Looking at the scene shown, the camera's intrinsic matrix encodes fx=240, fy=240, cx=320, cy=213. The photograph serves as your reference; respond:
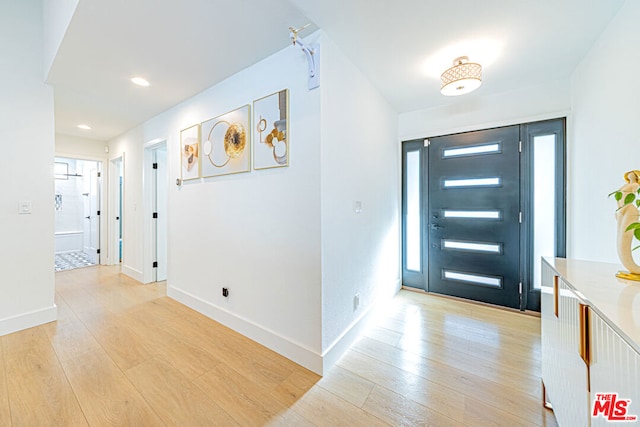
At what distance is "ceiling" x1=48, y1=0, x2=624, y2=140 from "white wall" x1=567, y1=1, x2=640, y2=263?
16 centimetres

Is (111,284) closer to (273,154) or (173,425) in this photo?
(173,425)

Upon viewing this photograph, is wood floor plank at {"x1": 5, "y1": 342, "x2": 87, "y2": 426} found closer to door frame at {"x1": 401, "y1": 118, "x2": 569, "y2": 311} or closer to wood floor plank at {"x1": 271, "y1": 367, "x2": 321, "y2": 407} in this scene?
wood floor plank at {"x1": 271, "y1": 367, "x2": 321, "y2": 407}

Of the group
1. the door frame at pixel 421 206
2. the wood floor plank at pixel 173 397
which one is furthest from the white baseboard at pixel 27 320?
the door frame at pixel 421 206

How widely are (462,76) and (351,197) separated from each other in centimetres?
132

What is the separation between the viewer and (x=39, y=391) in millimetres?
1501

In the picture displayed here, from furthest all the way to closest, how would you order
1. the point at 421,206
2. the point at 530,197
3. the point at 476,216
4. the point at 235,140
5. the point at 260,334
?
the point at 421,206, the point at 476,216, the point at 530,197, the point at 235,140, the point at 260,334

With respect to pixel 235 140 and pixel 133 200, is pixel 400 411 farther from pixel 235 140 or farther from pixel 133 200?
pixel 133 200

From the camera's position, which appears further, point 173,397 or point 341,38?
point 341,38

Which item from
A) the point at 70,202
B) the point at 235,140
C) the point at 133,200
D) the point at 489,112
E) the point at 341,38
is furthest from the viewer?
the point at 70,202

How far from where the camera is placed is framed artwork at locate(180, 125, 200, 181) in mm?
2632

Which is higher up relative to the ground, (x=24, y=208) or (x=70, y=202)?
(x=70, y=202)

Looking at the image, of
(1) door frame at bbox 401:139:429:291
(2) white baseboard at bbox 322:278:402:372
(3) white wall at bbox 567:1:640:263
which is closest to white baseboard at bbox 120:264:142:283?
(2) white baseboard at bbox 322:278:402:372

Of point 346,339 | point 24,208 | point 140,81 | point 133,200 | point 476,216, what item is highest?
point 140,81

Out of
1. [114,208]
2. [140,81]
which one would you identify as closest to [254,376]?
[140,81]
